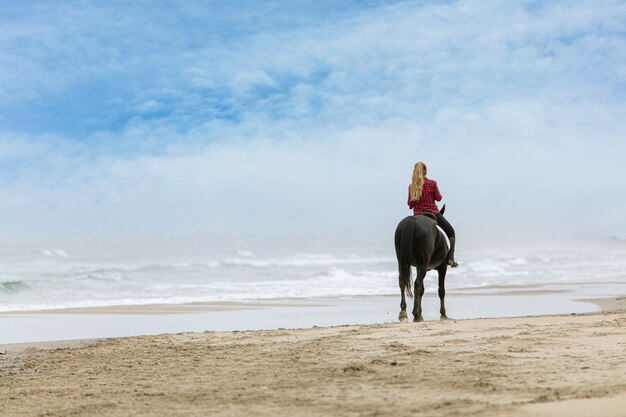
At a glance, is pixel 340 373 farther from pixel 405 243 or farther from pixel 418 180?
pixel 418 180

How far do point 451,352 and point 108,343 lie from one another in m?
4.71

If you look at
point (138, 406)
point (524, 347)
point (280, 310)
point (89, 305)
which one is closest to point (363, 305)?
point (280, 310)

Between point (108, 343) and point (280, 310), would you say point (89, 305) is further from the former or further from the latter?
point (108, 343)

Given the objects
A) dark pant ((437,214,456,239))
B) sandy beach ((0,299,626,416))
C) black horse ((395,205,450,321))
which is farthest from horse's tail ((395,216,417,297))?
sandy beach ((0,299,626,416))

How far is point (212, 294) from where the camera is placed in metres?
21.6

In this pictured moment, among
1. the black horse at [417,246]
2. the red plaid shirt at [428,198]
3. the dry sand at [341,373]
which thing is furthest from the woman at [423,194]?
the dry sand at [341,373]

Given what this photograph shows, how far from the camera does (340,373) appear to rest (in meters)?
6.29

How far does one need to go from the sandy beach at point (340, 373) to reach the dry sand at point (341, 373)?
1 centimetres

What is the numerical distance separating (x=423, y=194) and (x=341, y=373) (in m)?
5.57

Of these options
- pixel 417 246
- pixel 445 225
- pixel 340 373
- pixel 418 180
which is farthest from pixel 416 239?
pixel 340 373

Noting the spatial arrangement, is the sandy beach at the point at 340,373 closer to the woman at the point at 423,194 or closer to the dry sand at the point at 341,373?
the dry sand at the point at 341,373

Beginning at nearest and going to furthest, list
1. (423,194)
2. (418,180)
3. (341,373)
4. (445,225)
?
1. (341,373)
2. (418,180)
3. (423,194)
4. (445,225)

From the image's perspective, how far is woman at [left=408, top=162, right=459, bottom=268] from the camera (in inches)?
446

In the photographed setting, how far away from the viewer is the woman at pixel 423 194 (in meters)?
11.3
